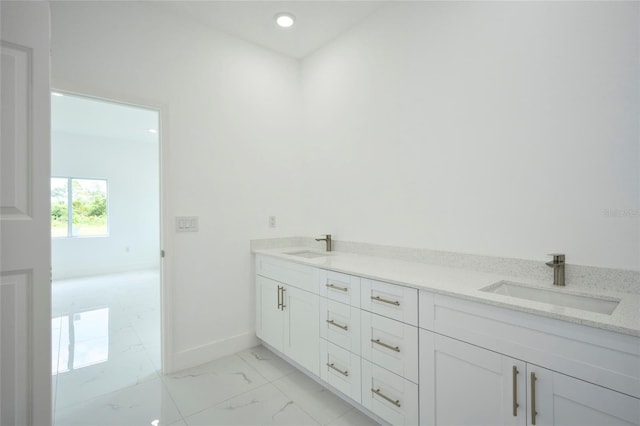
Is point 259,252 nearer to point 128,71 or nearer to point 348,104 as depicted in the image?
point 348,104

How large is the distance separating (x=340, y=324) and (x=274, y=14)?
A: 94.9 inches

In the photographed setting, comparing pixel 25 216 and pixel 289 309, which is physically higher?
pixel 25 216

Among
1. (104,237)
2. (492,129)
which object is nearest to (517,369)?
(492,129)

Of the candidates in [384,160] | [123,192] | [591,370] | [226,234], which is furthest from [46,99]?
[123,192]

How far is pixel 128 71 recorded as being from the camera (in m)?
2.19

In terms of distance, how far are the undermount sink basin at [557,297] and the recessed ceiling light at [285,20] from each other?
2.42 meters

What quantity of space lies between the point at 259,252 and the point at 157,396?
124 cm

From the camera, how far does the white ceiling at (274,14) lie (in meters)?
2.32

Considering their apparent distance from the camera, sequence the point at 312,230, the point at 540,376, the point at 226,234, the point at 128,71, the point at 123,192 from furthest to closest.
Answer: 1. the point at 123,192
2. the point at 312,230
3. the point at 226,234
4. the point at 128,71
5. the point at 540,376

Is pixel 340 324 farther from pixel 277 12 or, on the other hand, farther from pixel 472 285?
pixel 277 12

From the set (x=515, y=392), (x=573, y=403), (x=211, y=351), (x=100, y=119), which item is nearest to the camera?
(x=573, y=403)

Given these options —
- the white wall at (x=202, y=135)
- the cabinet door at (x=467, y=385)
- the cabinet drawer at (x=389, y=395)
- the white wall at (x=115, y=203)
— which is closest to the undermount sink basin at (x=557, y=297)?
the cabinet door at (x=467, y=385)

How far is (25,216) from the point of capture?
1.28 meters

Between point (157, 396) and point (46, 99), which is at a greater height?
point (46, 99)
